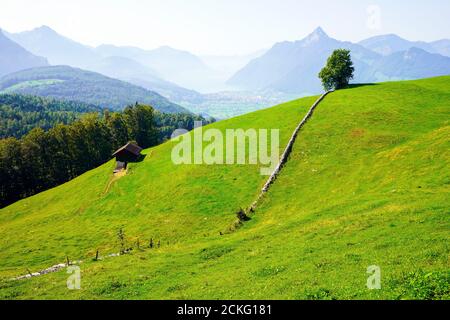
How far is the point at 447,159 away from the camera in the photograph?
39156mm

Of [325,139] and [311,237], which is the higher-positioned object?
[325,139]

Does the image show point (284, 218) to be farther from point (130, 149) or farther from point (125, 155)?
point (125, 155)

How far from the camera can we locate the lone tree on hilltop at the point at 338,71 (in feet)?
313

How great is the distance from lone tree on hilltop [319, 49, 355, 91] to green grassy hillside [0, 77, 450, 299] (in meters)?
11.2

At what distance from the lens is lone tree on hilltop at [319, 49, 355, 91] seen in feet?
313

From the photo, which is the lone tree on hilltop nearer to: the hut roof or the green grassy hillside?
the green grassy hillside

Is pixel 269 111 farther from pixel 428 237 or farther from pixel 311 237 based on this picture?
pixel 428 237

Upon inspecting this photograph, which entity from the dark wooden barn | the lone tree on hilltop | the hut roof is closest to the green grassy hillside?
the dark wooden barn

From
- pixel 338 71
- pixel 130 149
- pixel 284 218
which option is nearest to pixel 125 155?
pixel 130 149

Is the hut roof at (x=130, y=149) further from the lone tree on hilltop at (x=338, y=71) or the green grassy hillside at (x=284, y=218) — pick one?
the lone tree on hilltop at (x=338, y=71)

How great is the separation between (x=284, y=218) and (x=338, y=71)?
68594mm

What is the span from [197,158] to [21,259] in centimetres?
3295

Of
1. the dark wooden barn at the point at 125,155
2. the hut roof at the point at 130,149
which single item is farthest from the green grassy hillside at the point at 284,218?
the hut roof at the point at 130,149
